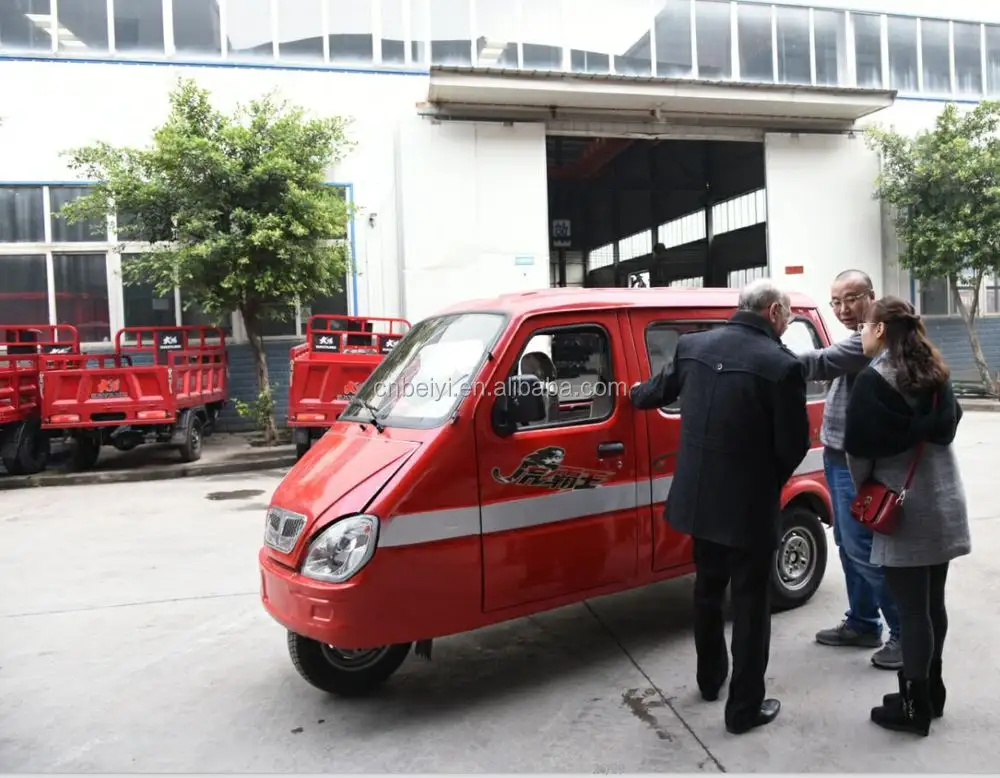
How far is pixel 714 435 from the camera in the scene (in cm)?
331

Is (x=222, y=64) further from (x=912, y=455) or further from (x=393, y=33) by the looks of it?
(x=912, y=455)

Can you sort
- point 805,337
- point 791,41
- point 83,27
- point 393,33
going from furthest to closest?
point 791,41 < point 393,33 < point 83,27 < point 805,337

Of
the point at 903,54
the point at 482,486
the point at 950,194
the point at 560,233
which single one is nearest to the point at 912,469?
the point at 482,486

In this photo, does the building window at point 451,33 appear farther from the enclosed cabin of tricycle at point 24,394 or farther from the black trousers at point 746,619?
the black trousers at point 746,619

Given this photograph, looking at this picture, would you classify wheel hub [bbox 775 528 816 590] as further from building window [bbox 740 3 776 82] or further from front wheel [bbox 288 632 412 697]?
building window [bbox 740 3 776 82]

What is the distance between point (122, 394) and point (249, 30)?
786cm

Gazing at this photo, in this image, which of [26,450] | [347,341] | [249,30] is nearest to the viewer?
[26,450]

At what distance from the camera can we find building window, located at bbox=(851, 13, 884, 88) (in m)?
17.7

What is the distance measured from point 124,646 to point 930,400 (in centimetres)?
456

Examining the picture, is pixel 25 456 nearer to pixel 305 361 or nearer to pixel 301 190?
pixel 305 361

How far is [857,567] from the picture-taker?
409 centimetres

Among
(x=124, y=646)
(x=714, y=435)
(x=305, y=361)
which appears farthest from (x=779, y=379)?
(x=305, y=361)

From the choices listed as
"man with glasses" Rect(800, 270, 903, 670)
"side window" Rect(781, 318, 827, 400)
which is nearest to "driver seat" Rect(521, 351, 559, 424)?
"man with glasses" Rect(800, 270, 903, 670)

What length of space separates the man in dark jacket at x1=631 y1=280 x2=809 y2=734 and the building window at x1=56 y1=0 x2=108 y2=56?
14487 mm
